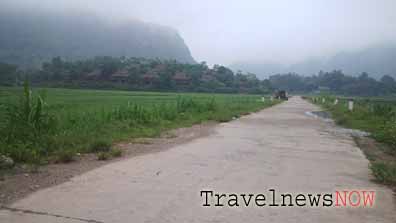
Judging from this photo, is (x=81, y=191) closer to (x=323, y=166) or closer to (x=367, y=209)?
(x=367, y=209)

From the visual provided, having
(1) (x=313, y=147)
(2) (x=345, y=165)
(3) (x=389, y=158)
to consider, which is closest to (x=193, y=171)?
(2) (x=345, y=165)

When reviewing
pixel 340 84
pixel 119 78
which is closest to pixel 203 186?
pixel 119 78

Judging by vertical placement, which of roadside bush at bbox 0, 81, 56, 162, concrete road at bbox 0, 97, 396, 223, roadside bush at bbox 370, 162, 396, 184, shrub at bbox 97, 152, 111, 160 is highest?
roadside bush at bbox 0, 81, 56, 162

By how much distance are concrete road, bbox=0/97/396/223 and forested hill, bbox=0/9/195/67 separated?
9413cm

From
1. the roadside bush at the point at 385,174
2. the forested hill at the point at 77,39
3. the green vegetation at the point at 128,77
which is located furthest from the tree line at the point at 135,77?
the roadside bush at the point at 385,174

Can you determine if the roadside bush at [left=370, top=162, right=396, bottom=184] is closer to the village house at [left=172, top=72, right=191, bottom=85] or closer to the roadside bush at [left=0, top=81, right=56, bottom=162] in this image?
the roadside bush at [left=0, top=81, right=56, bottom=162]

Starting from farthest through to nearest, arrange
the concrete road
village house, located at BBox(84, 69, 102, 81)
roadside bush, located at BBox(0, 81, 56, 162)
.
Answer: village house, located at BBox(84, 69, 102, 81) < roadside bush, located at BBox(0, 81, 56, 162) < the concrete road

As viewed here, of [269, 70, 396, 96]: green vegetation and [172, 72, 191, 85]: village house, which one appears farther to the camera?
[269, 70, 396, 96]: green vegetation

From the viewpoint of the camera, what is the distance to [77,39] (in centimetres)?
13450

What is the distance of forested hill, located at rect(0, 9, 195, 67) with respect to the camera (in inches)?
4262

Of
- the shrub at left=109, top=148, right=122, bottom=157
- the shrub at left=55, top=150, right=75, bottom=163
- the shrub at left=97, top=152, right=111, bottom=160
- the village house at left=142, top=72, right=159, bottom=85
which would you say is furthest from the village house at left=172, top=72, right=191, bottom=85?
the shrub at left=55, top=150, right=75, bottom=163

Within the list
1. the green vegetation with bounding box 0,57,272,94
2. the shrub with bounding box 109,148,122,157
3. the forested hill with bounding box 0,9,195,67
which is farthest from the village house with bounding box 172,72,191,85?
the shrub with bounding box 109,148,122,157

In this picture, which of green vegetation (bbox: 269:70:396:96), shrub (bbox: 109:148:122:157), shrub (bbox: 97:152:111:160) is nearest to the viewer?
shrub (bbox: 97:152:111:160)

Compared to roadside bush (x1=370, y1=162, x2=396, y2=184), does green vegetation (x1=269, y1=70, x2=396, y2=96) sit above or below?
above
